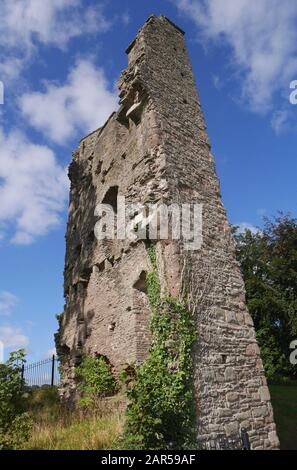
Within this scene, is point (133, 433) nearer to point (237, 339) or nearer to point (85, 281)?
point (237, 339)

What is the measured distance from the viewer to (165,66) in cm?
1002

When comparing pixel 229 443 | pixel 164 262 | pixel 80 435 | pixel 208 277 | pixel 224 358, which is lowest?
pixel 229 443

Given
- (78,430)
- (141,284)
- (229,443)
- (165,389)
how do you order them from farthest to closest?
1. (141,284)
2. (78,430)
3. (229,443)
4. (165,389)

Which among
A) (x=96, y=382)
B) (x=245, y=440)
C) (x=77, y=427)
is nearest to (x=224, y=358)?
(x=245, y=440)

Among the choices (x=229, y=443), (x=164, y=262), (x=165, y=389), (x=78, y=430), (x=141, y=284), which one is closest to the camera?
(x=165, y=389)

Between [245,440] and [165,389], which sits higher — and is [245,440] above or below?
below

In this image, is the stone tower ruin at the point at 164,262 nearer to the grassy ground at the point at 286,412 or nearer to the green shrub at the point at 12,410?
the green shrub at the point at 12,410

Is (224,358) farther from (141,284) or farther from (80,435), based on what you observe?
(80,435)

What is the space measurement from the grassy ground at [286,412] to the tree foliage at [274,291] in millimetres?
1423

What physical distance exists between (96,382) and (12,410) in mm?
2569

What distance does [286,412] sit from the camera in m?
12.7

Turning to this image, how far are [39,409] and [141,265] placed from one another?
5.34 metres
